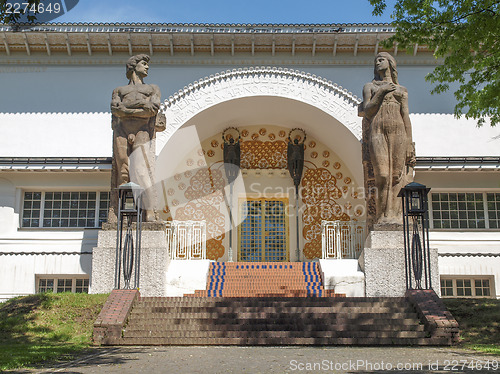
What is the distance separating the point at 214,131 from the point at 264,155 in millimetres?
1812

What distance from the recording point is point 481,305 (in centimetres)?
1165

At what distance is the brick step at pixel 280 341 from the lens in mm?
9555

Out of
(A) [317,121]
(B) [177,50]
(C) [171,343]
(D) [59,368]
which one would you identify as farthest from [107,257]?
(B) [177,50]

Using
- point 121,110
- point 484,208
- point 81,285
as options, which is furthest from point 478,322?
point 81,285

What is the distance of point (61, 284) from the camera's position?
680 inches

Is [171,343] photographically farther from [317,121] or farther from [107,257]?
[317,121]

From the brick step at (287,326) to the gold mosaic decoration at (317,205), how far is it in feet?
28.0

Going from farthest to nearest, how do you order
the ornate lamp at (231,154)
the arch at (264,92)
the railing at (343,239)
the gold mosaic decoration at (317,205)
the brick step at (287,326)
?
the ornate lamp at (231,154) → the gold mosaic decoration at (317,205) → the arch at (264,92) → the railing at (343,239) → the brick step at (287,326)

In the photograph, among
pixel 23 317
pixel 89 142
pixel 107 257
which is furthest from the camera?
pixel 89 142

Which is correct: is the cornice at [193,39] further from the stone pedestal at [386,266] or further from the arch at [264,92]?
the stone pedestal at [386,266]

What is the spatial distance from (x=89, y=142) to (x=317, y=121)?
741 centimetres

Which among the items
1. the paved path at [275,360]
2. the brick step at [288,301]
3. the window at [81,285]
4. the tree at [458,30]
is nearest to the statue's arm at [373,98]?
the tree at [458,30]

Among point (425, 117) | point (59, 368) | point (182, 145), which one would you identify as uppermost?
point (425, 117)

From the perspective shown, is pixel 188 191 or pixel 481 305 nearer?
pixel 481 305
